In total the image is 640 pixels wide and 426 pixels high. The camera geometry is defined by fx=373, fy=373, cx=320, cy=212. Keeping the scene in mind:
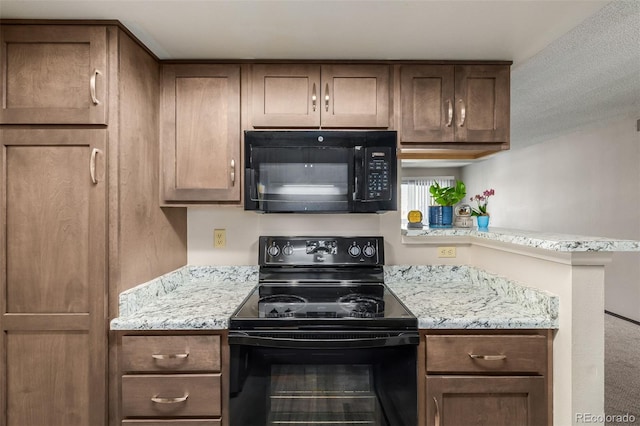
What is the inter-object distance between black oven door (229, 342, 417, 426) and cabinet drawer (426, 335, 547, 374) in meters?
0.11

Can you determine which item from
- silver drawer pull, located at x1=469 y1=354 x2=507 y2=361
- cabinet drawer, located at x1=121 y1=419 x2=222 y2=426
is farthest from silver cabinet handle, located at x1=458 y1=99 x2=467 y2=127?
cabinet drawer, located at x1=121 y1=419 x2=222 y2=426

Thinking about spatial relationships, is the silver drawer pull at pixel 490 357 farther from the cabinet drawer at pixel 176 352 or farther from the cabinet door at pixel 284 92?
the cabinet door at pixel 284 92

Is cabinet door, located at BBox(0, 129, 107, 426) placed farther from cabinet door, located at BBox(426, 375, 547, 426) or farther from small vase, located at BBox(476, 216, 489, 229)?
small vase, located at BBox(476, 216, 489, 229)

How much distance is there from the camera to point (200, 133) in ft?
6.35

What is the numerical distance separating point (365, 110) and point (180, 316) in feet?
4.33

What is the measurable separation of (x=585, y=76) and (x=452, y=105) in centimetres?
165

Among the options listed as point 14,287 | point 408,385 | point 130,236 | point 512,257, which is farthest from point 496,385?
point 14,287

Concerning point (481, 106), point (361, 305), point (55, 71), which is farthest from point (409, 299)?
point (55, 71)

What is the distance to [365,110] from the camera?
1.94 metres

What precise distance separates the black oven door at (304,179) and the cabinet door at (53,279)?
2.33 ft

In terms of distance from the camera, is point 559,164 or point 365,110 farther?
point 559,164

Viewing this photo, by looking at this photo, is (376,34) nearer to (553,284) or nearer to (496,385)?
(553,284)

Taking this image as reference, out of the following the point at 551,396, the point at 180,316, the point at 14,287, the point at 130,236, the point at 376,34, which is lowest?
the point at 551,396

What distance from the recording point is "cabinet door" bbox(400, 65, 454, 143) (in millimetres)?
1940
